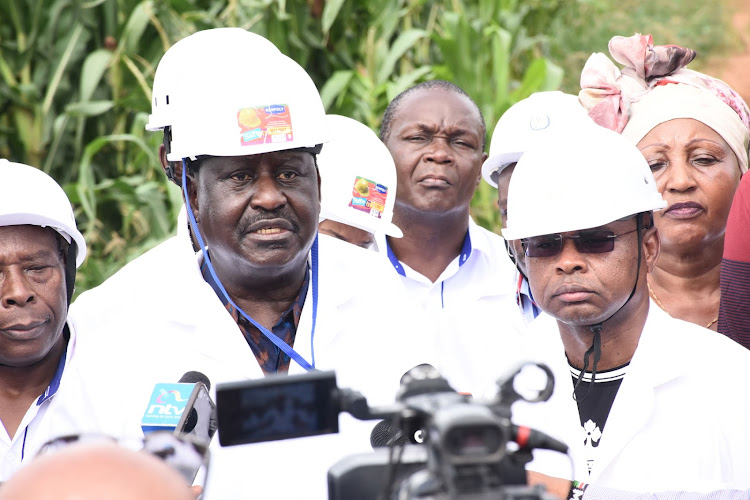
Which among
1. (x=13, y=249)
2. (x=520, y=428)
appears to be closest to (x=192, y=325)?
(x=13, y=249)

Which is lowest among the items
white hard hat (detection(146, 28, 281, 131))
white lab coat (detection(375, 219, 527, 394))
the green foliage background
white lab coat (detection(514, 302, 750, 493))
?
white lab coat (detection(514, 302, 750, 493))

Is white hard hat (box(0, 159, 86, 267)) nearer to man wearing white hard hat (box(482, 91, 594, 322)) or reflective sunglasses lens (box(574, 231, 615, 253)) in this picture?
reflective sunglasses lens (box(574, 231, 615, 253))

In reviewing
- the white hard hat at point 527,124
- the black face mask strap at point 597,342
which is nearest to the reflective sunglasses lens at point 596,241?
the black face mask strap at point 597,342

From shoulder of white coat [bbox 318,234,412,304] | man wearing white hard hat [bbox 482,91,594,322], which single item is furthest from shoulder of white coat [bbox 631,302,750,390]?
man wearing white hard hat [bbox 482,91,594,322]

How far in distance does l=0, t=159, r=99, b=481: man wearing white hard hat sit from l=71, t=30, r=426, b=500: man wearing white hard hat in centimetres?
41

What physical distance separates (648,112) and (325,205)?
153cm

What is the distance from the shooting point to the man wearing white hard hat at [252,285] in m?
2.92

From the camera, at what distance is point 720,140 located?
3.85 metres

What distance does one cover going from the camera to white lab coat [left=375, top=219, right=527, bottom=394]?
4.39 metres

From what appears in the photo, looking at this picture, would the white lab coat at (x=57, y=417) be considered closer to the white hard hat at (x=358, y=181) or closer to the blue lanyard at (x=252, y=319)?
the blue lanyard at (x=252, y=319)

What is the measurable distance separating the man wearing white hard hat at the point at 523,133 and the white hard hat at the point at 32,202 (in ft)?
6.24

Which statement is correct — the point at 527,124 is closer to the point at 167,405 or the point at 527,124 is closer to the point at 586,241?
the point at 586,241

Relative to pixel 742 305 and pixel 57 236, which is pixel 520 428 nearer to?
pixel 742 305

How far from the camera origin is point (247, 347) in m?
3.05
